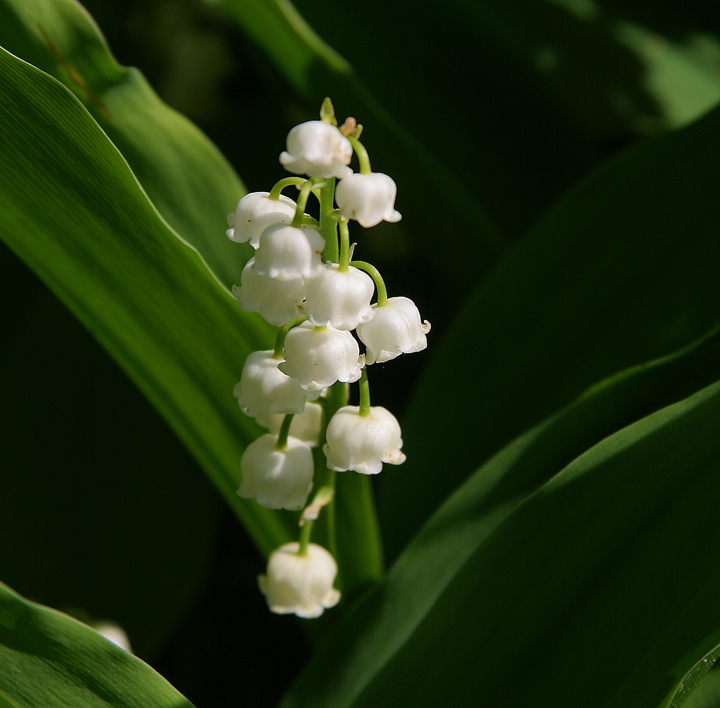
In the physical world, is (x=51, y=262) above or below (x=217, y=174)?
below

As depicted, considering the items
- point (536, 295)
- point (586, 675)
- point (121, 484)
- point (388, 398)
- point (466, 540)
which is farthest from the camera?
point (388, 398)

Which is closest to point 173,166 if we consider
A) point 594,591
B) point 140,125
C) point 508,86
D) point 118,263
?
point 140,125

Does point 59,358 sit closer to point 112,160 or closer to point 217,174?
point 217,174

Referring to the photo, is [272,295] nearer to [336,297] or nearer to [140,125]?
[336,297]

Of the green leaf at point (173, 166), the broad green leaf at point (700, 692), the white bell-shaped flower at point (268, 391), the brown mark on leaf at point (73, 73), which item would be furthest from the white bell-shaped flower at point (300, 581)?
the brown mark on leaf at point (73, 73)

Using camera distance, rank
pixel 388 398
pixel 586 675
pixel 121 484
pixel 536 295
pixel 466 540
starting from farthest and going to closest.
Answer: pixel 388 398 < pixel 121 484 < pixel 536 295 < pixel 466 540 < pixel 586 675

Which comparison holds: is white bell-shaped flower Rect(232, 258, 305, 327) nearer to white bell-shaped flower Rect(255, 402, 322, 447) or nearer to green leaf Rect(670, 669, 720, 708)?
white bell-shaped flower Rect(255, 402, 322, 447)

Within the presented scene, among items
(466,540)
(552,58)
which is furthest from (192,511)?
(552,58)
